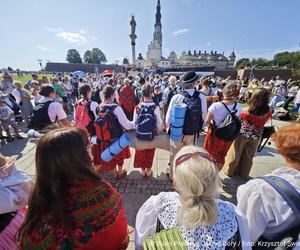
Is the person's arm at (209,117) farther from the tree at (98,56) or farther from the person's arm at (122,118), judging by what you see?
the tree at (98,56)

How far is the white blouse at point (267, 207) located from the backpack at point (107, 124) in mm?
2575

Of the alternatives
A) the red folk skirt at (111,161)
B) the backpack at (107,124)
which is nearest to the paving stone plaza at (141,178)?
the red folk skirt at (111,161)

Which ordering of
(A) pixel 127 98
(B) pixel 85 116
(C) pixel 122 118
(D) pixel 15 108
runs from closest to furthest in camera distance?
(C) pixel 122 118, (B) pixel 85 116, (A) pixel 127 98, (D) pixel 15 108

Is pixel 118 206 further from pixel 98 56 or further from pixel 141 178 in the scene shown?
pixel 98 56

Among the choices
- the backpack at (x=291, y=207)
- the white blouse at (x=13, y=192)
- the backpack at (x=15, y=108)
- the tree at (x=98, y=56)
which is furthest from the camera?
the tree at (x=98, y=56)

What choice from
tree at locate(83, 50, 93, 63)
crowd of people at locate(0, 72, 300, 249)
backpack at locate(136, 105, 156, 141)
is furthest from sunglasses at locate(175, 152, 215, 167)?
tree at locate(83, 50, 93, 63)

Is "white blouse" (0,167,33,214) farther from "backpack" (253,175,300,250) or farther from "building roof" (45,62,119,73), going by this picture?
"building roof" (45,62,119,73)

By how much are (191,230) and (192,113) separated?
261 centimetres

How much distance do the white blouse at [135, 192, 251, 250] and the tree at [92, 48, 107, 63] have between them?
10902cm

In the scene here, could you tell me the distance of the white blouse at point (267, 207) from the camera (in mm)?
1291

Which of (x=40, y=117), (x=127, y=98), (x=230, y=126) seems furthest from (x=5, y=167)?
(x=127, y=98)

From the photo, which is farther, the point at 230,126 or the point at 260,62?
the point at 260,62

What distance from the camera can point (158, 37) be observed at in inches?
4545

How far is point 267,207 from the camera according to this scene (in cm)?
137
